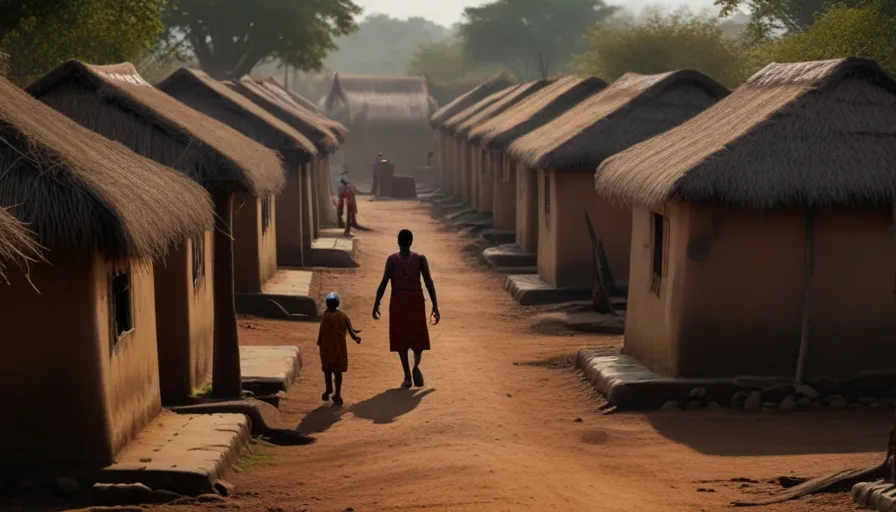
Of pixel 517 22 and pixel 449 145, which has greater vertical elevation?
pixel 517 22

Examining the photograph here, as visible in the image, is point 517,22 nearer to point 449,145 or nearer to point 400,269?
point 449,145

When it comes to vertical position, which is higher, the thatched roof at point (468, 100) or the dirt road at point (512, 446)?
the thatched roof at point (468, 100)

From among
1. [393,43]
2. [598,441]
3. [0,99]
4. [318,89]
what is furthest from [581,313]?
[393,43]

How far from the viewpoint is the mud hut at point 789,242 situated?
39.5 ft

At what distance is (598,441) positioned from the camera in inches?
430

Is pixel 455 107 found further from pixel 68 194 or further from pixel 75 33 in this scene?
pixel 68 194

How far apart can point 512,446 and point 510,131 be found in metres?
15.6

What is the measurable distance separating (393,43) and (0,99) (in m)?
181

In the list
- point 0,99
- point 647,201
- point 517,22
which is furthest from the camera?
point 517,22

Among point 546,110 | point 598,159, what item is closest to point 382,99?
point 546,110

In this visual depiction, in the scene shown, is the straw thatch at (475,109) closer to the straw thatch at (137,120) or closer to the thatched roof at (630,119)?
the thatched roof at (630,119)

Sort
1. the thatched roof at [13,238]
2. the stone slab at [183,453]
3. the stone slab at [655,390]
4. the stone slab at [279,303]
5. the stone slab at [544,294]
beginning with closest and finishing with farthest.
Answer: the thatched roof at [13,238]
the stone slab at [183,453]
the stone slab at [655,390]
the stone slab at [279,303]
the stone slab at [544,294]

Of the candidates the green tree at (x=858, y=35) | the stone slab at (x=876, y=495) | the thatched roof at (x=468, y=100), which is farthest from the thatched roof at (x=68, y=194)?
the thatched roof at (x=468, y=100)

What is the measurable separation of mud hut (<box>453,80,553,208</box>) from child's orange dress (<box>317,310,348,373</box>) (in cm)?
1888
